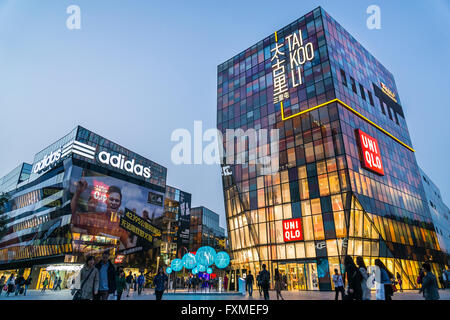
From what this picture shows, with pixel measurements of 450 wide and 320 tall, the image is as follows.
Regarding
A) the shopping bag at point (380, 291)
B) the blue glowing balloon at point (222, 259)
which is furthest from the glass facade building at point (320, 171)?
the shopping bag at point (380, 291)

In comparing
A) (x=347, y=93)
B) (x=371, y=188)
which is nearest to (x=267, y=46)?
(x=347, y=93)

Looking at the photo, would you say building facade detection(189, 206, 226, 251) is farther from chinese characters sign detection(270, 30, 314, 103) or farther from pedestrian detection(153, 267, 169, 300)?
pedestrian detection(153, 267, 169, 300)

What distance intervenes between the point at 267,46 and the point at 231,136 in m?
16.7

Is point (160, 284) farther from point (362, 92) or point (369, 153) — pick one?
point (362, 92)

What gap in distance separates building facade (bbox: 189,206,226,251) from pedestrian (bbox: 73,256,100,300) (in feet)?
283

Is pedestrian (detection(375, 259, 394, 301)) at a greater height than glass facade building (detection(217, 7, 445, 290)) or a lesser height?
lesser

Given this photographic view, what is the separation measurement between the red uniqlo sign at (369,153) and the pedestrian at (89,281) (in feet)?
110

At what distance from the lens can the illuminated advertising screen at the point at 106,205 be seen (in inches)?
2144

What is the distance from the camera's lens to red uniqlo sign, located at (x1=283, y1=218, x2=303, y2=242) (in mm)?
33906

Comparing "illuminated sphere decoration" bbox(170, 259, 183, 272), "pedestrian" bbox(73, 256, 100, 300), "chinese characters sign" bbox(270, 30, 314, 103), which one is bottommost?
"pedestrian" bbox(73, 256, 100, 300)

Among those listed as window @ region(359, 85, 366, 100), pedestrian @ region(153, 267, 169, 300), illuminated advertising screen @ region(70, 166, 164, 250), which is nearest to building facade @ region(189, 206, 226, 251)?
illuminated advertising screen @ region(70, 166, 164, 250)
